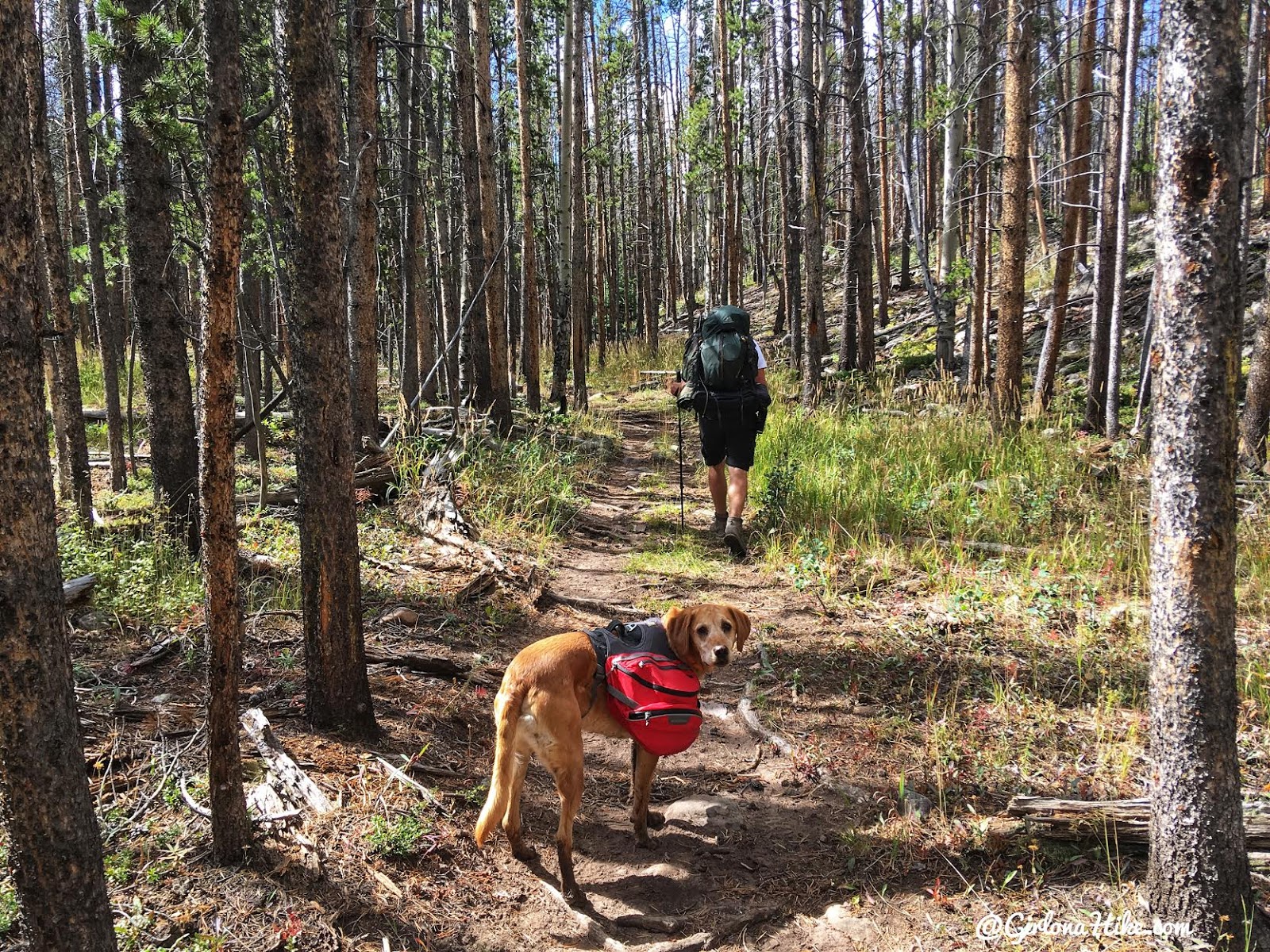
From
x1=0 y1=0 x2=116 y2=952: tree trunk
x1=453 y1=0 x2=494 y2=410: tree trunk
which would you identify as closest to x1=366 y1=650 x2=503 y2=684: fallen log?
x1=0 y1=0 x2=116 y2=952: tree trunk

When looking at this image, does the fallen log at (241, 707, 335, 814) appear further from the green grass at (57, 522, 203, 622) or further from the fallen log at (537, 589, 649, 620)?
the fallen log at (537, 589, 649, 620)

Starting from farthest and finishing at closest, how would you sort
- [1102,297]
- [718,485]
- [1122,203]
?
1. [1102,297]
2. [1122,203]
3. [718,485]

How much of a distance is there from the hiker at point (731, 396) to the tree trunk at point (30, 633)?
5669mm

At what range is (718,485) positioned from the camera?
302 inches

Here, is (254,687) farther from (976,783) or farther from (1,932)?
(976,783)

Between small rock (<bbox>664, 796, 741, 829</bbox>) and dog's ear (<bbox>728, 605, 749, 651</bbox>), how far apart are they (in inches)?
30.6

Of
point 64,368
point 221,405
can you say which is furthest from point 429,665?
point 64,368

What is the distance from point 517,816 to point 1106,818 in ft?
7.58

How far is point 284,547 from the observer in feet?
22.1

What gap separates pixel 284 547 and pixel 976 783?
18.1 feet

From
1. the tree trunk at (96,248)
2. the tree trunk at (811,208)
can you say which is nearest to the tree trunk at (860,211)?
the tree trunk at (811,208)

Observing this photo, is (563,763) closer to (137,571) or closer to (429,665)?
(429,665)

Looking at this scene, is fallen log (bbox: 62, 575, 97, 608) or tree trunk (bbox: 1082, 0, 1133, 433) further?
tree trunk (bbox: 1082, 0, 1133, 433)

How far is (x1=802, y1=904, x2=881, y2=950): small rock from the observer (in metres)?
2.92
